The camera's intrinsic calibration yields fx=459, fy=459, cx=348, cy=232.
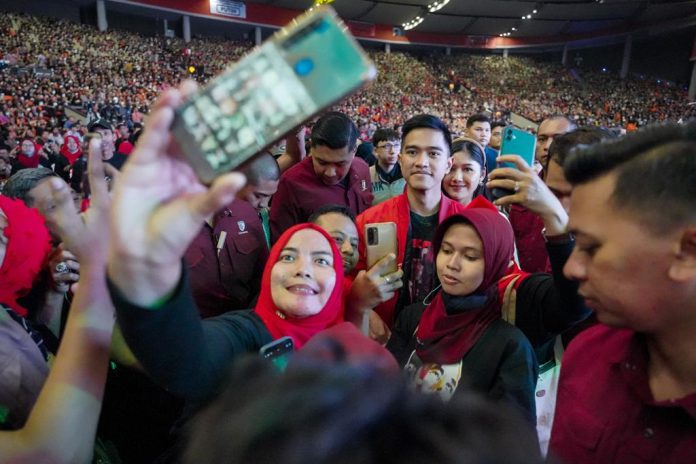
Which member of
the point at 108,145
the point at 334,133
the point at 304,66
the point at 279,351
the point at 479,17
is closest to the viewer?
the point at 304,66

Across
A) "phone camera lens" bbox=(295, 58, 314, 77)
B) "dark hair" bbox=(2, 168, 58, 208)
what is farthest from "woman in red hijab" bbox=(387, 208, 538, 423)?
"dark hair" bbox=(2, 168, 58, 208)

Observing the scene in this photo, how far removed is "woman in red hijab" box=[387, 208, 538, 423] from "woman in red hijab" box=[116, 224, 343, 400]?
1.03 ft

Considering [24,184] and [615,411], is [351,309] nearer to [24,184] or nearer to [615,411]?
[615,411]

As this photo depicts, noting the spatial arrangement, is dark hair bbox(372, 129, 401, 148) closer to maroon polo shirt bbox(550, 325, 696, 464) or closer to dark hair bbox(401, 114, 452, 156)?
dark hair bbox(401, 114, 452, 156)

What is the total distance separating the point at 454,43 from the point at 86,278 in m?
27.4

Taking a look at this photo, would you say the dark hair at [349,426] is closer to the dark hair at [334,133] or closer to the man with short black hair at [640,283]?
the man with short black hair at [640,283]

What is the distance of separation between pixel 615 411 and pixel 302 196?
1984mm

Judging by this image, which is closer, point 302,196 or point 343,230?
point 343,230

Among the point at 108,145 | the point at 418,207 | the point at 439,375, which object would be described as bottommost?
the point at 439,375

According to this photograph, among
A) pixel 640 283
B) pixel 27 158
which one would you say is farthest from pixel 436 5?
pixel 640 283

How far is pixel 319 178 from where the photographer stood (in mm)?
2705

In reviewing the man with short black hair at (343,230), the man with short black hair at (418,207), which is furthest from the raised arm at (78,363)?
the man with short black hair at (418,207)

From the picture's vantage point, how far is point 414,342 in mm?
1592

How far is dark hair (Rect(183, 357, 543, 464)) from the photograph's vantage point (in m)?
0.44
